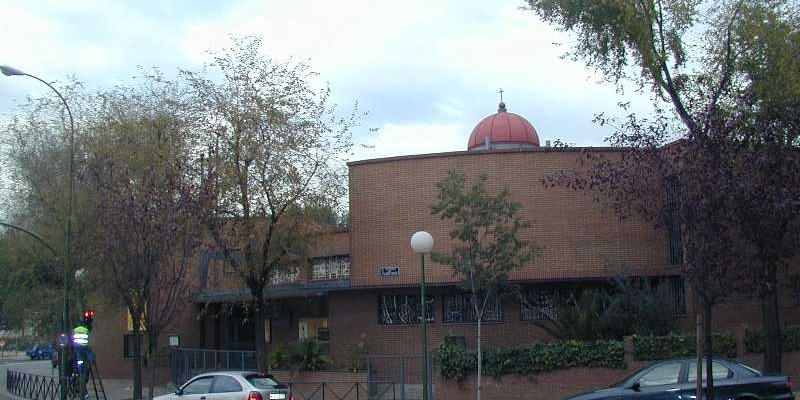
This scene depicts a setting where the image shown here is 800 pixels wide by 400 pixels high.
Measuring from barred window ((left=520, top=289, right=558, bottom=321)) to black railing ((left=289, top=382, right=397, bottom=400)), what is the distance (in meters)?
4.80

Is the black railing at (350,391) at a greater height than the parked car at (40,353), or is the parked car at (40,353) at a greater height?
the black railing at (350,391)

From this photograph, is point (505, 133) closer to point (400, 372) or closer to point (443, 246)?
point (443, 246)

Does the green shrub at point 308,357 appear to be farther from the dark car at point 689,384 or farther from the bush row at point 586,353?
the dark car at point 689,384

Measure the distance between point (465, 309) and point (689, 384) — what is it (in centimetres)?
1224

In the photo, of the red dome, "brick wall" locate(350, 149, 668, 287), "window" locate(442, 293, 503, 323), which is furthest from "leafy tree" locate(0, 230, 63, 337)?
the red dome

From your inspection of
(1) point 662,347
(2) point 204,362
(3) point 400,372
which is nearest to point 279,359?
(3) point 400,372

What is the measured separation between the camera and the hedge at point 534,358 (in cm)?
2348

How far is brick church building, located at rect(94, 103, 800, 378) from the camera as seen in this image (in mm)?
27438

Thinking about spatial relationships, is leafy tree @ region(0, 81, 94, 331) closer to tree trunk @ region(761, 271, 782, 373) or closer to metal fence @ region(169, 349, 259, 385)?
metal fence @ region(169, 349, 259, 385)

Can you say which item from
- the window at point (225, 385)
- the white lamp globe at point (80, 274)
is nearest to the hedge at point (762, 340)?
the window at point (225, 385)

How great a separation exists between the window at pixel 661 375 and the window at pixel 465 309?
10.8 metres

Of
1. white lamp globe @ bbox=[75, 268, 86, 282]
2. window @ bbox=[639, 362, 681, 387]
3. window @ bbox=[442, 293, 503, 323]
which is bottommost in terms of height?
window @ bbox=[639, 362, 681, 387]

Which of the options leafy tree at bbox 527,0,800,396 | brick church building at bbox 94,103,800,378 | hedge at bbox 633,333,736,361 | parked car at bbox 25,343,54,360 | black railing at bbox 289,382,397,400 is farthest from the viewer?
parked car at bbox 25,343,54,360

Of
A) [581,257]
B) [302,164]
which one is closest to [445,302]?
[581,257]
